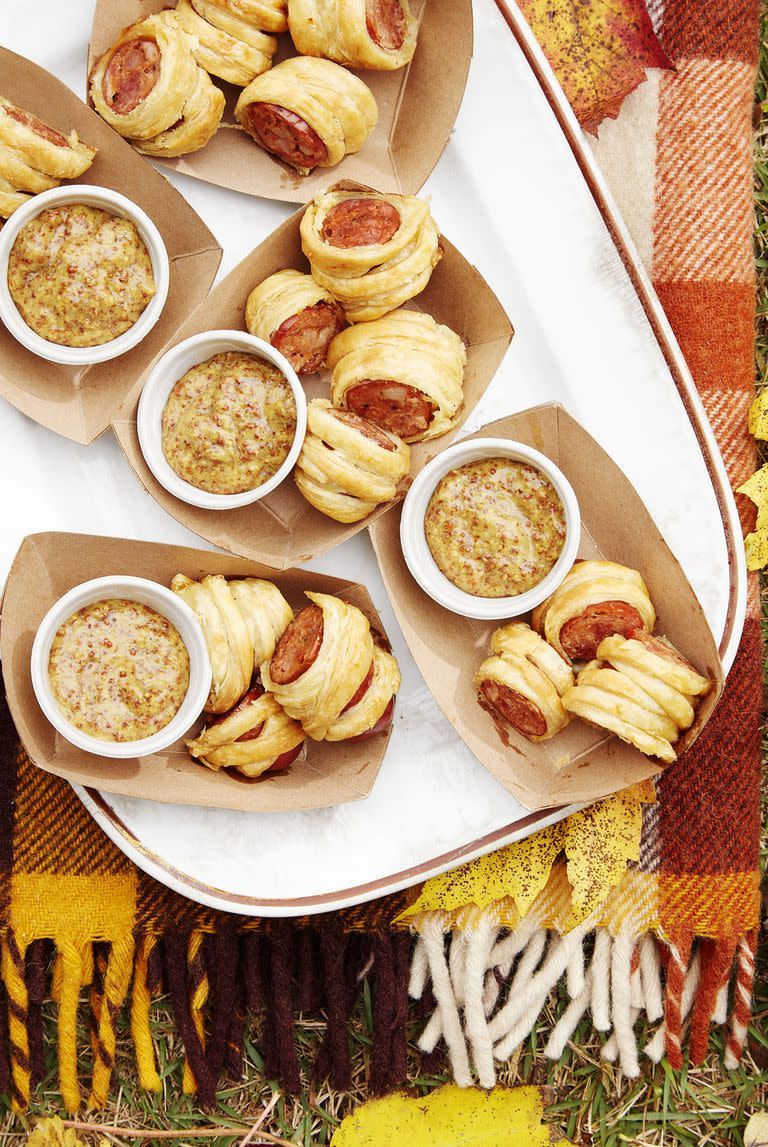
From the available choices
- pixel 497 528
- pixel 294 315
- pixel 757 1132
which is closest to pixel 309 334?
pixel 294 315

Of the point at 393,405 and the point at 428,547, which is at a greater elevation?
the point at 393,405

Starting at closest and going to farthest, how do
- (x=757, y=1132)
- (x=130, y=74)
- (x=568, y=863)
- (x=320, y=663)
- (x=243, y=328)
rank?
(x=320, y=663)
(x=130, y=74)
(x=243, y=328)
(x=568, y=863)
(x=757, y=1132)

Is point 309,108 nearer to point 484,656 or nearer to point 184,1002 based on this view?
point 484,656

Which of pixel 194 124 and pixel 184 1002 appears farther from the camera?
pixel 184 1002

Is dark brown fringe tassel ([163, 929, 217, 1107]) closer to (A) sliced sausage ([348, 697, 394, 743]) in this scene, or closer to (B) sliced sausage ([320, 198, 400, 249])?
(A) sliced sausage ([348, 697, 394, 743])

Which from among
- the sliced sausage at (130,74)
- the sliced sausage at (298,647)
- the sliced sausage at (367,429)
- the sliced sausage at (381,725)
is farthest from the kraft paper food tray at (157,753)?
the sliced sausage at (130,74)

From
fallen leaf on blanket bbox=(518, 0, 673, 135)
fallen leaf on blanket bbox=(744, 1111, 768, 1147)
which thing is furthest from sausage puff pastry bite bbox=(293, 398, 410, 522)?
fallen leaf on blanket bbox=(744, 1111, 768, 1147)
